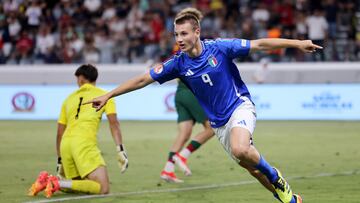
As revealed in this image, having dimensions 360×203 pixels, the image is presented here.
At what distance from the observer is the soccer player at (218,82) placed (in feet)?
29.2

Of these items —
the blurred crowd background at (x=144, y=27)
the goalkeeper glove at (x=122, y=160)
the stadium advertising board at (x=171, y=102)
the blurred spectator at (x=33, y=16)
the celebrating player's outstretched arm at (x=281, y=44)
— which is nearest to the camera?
the celebrating player's outstretched arm at (x=281, y=44)

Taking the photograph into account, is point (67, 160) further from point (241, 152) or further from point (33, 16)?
point (33, 16)

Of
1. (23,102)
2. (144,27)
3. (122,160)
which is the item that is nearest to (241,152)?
(122,160)

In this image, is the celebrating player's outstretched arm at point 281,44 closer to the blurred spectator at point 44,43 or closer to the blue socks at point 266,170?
the blue socks at point 266,170

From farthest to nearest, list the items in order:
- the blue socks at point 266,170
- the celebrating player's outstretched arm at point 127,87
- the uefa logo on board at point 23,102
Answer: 1. the uefa logo on board at point 23,102
2. the celebrating player's outstretched arm at point 127,87
3. the blue socks at point 266,170

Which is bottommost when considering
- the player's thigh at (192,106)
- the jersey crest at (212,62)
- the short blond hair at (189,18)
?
the player's thigh at (192,106)

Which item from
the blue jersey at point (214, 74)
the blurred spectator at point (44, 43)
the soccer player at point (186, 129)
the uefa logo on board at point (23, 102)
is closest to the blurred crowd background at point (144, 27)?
the blurred spectator at point (44, 43)

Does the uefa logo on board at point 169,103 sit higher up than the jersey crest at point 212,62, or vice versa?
the jersey crest at point 212,62

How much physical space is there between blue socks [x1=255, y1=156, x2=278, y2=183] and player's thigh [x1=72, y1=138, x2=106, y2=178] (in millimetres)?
2704

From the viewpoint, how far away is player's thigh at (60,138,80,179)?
35.4ft

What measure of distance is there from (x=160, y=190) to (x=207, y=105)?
2429 millimetres

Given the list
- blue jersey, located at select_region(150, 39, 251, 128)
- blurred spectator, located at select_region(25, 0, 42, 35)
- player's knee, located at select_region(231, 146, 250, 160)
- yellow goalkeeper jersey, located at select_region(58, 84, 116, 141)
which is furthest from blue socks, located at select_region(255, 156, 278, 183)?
blurred spectator, located at select_region(25, 0, 42, 35)

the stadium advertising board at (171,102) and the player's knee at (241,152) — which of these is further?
the stadium advertising board at (171,102)

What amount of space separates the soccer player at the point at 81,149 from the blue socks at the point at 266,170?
2.18 m
